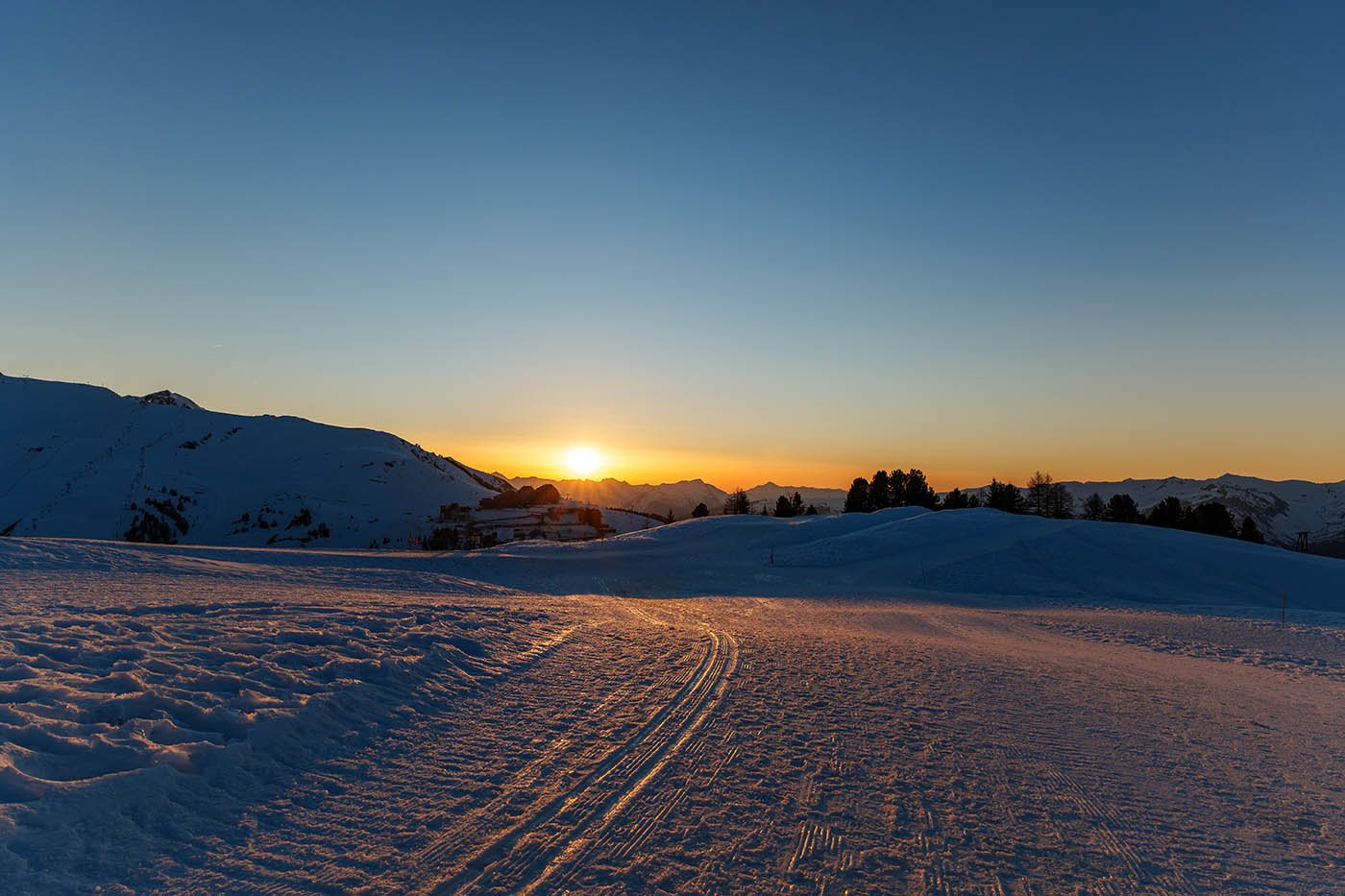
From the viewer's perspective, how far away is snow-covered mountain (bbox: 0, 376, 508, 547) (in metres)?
126

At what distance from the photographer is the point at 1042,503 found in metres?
116

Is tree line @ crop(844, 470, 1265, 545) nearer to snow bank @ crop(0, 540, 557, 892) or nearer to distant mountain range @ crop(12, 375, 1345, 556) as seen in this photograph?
distant mountain range @ crop(12, 375, 1345, 556)

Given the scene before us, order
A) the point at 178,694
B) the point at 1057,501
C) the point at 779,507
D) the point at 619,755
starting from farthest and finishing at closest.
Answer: the point at 1057,501
the point at 779,507
the point at 178,694
the point at 619,755

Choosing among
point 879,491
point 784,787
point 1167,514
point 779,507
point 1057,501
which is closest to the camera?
point 784,787

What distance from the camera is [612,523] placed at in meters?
130

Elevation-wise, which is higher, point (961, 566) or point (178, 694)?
point (178, 694)

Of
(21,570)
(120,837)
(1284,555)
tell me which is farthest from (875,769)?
(1284,555)

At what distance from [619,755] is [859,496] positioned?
106 meters

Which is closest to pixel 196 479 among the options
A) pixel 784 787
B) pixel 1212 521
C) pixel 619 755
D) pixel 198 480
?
pixel 198 480

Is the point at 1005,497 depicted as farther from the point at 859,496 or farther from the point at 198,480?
the point at 198,480

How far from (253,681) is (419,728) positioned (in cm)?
258

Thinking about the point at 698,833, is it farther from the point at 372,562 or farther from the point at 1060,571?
the point at 1060,571

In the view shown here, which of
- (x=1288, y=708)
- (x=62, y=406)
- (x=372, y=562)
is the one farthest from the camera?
(x=62, y=406)

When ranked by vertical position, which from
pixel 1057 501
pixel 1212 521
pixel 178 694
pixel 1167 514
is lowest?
pixel 178 694
